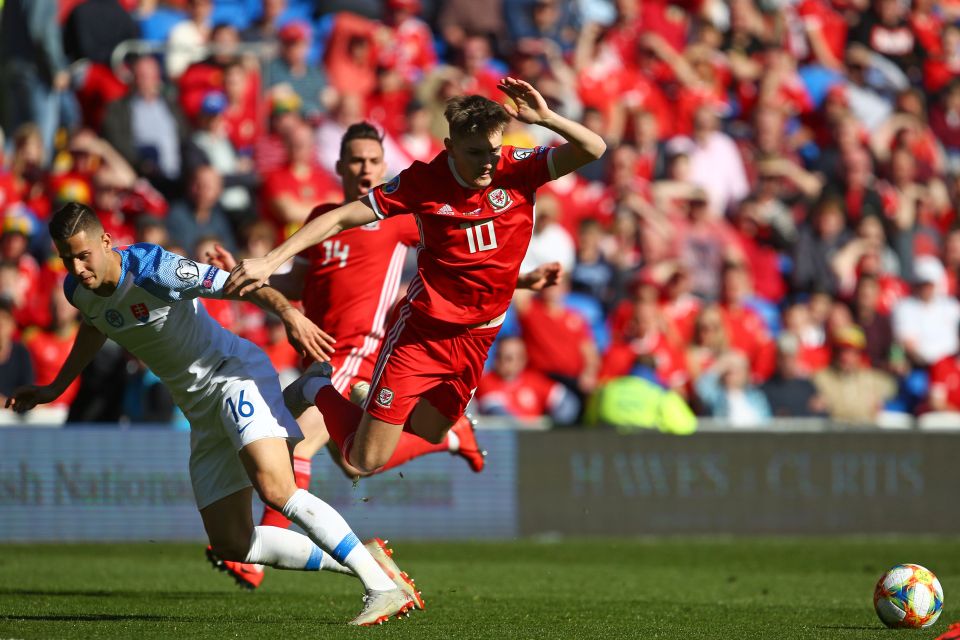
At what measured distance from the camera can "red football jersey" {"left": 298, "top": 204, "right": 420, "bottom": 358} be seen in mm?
8992

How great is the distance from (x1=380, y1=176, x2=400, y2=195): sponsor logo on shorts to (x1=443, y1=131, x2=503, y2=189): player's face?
31cm

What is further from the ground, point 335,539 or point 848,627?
point 335,539

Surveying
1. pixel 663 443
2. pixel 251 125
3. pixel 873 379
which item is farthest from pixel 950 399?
pixel 251 125

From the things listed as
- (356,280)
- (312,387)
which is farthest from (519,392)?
(312,387)

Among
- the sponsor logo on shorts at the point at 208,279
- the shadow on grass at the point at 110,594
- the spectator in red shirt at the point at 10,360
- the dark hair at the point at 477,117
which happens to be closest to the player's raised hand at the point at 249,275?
the sponsor logo on shorts at the point at 208,279

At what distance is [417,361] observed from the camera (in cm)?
781

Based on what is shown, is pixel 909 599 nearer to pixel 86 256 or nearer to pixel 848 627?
pixel 848 627

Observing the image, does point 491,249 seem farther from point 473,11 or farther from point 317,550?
point 473,11

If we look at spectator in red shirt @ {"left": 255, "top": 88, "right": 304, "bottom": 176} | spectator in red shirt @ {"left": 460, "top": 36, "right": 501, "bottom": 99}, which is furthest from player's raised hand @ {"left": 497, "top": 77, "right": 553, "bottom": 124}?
spectator in red shirt @ {"left": 460, "top": 36, "right": 501, "bottom": 99}

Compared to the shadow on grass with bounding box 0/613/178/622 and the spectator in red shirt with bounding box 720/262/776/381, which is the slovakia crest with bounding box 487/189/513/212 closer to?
the shadow on grass with bounding box 0/613/178/622

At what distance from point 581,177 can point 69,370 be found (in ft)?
32.7

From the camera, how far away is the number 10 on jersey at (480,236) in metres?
7.52

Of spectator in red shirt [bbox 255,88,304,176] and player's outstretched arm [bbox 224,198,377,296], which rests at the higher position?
spectator in red shirt [bbox 255,88,304,176]

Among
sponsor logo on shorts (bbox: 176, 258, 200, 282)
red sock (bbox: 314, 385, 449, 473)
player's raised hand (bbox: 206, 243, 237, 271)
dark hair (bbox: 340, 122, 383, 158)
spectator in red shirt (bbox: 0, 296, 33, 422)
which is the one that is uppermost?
dark hair (bbox: 340, 122, 383, 158)
